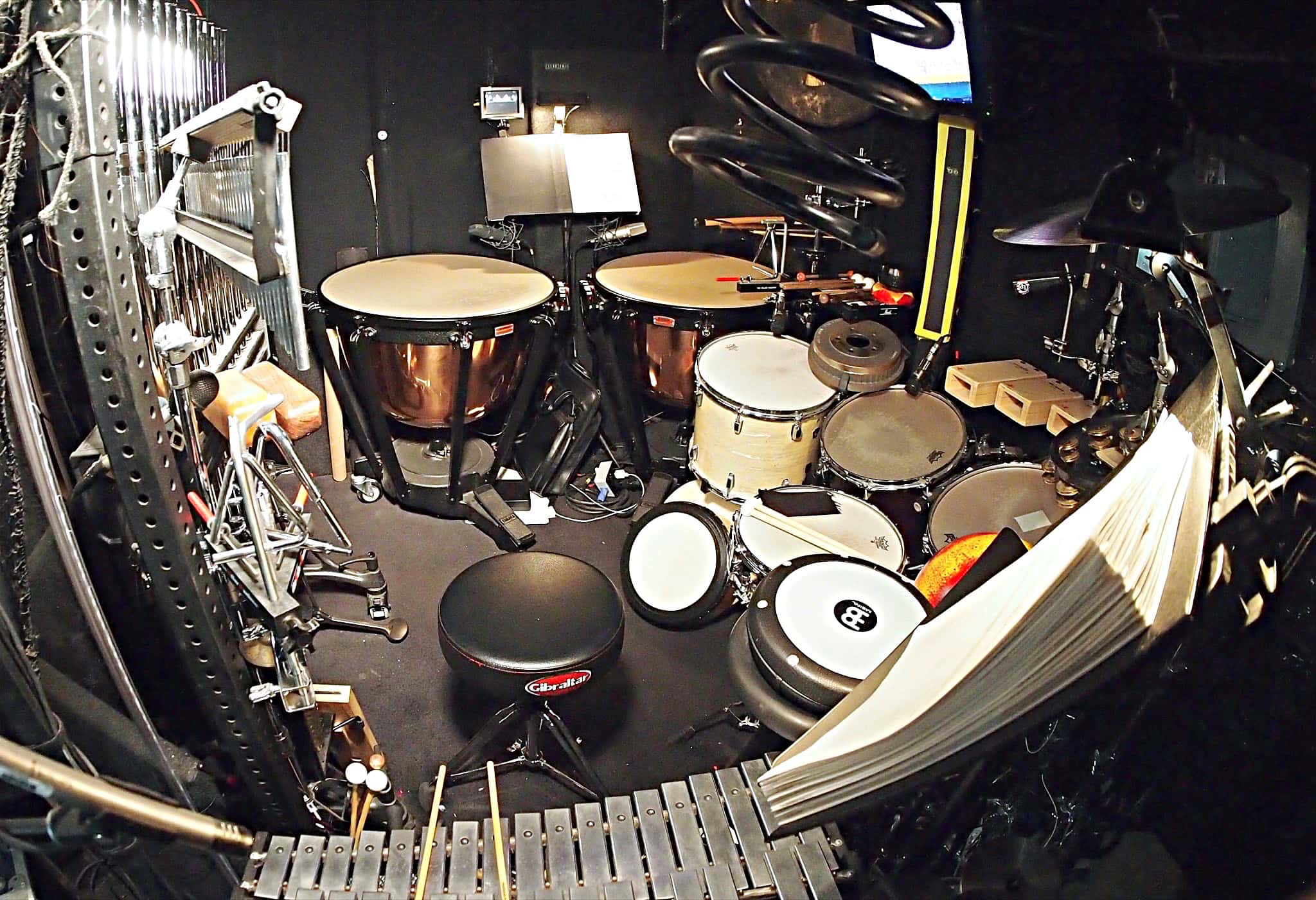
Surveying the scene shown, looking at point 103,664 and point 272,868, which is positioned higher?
point 103,664

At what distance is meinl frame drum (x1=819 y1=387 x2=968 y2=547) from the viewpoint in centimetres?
311

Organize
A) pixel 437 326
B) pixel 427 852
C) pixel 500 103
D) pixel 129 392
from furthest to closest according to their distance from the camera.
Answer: pixel 500 103 → pixel 437 326 → pixel 427 852 → pixel 129 392

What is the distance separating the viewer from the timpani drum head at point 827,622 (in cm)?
211

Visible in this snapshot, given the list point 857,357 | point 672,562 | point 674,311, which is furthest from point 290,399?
point 857,357

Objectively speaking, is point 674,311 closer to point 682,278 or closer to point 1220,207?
point 682,278

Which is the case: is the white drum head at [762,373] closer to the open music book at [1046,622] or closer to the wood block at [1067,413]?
the wood block at [1067,413]

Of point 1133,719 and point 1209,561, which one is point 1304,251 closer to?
point 1209,561

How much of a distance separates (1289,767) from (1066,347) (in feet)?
7.87

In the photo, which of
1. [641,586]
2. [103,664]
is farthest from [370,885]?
[641,586]

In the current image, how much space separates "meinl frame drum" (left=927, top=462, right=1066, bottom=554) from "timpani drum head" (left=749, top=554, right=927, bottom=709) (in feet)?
1.94

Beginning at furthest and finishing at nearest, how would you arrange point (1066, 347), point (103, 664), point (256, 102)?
point (1066, 347)
point (103, 664)
point (256, 102)

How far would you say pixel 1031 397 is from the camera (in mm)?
3029

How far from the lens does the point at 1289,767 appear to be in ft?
3.11

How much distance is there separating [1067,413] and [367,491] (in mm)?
3005
